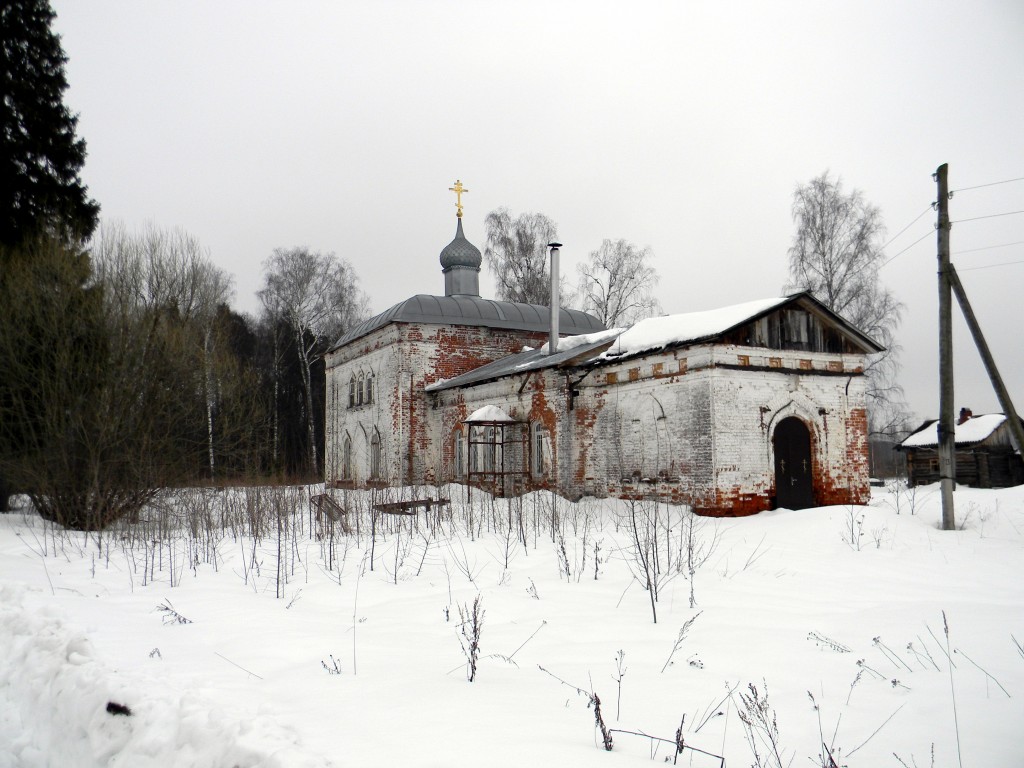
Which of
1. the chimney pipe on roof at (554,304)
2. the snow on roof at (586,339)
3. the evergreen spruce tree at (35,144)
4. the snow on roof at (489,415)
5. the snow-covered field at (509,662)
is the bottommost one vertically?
the snow-covered field at (509,662)

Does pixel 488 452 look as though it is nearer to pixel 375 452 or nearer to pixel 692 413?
pixel 375 452

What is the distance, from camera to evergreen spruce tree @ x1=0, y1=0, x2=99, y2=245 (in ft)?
45.9

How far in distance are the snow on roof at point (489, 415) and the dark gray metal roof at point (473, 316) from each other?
577cm

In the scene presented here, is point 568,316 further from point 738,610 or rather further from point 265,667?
→ point 265,667

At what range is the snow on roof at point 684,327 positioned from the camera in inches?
521

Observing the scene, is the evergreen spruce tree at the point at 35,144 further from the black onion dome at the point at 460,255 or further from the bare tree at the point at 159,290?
the black onion dome at the point at 460,255

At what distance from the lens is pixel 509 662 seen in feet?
14.0

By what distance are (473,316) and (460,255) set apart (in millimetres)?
4102

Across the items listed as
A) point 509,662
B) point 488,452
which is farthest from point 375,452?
point 509,662

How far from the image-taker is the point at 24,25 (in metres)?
14.5

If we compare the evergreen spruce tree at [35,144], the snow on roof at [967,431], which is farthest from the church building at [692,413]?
the snow on roof at [967,431]

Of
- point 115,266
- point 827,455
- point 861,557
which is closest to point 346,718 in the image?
point 861,557

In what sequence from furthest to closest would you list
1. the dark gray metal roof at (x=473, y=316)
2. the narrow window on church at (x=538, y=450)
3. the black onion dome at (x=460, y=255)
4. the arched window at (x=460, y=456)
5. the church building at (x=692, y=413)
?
the black onion dome at (x=460, y=255), the dark gray metal roof at (x=473, y=316), the arched window at (x=460, y=456), the narrow window on church at (x=538, y=450), the church building at (x=692, y=413)

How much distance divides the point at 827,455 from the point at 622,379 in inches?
158
